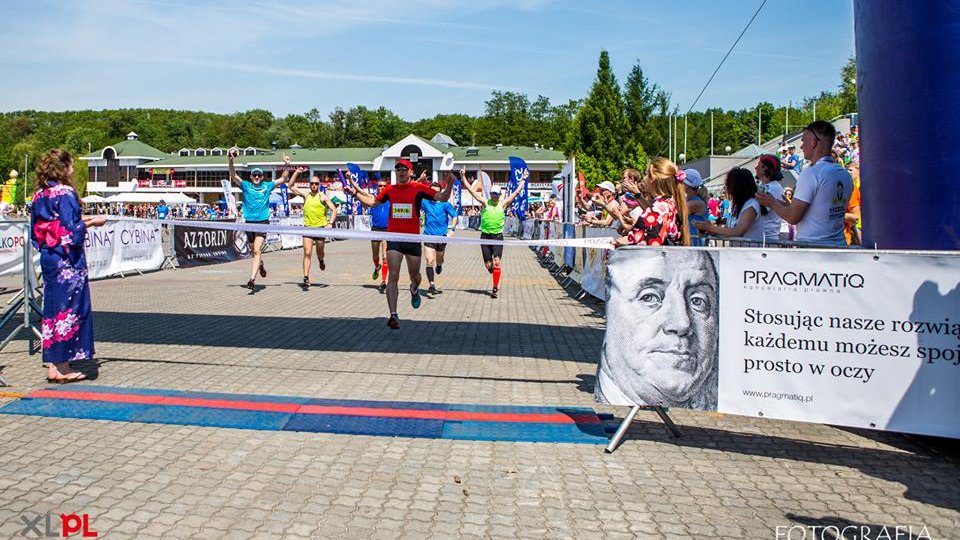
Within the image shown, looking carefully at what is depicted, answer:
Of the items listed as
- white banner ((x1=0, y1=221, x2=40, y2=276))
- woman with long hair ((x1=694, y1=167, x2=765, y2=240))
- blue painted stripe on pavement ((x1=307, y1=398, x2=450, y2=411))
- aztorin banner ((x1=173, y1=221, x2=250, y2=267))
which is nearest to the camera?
blue painted stripe on pavement ((x1=307, y1=398, x2=450, y2=411))

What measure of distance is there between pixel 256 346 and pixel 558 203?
65.8ft

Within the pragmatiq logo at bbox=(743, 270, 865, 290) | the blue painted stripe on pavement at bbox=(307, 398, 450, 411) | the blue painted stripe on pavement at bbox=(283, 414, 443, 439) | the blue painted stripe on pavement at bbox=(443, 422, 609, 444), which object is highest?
the pragmatiq logo at bbox=(743, 270, 865, 290)

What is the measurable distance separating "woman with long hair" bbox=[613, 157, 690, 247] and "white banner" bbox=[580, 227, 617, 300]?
5.94 meters

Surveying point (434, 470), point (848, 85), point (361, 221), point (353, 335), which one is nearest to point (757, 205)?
point (434, 470)

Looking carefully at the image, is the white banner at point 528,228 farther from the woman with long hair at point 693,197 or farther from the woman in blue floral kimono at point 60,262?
the woman in blue floral kimono at point 60,262

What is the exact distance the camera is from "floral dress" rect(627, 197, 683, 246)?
5.58 metres

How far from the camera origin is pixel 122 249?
1788cm

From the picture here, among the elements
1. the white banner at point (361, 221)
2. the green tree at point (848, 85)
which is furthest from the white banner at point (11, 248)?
the green tree at point (848, 85)

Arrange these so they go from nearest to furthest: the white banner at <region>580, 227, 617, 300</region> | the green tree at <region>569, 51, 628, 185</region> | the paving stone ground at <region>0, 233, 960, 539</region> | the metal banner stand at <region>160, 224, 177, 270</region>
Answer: the paving stone ground at <region>0, 233, 960, 539</region>, the white banner at <region>580, 227, 617, 300</region>, the metal banner stand at <region>160, 224, 177, 270</region>, the green tree at <region>569, 51, 628, 185</region>

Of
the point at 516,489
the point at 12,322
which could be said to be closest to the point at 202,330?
the point at 12,322

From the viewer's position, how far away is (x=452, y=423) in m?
5.59

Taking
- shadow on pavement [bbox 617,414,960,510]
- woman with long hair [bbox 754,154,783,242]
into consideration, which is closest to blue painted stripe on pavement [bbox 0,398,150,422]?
shadow on pavement [bbox 617,414,960,510]

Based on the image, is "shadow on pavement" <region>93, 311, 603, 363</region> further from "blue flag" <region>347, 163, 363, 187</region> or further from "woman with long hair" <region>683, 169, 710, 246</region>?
"blue flag" <region>347, 163, 363, 187</region>

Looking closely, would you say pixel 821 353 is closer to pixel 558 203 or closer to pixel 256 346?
pixel 256 346
